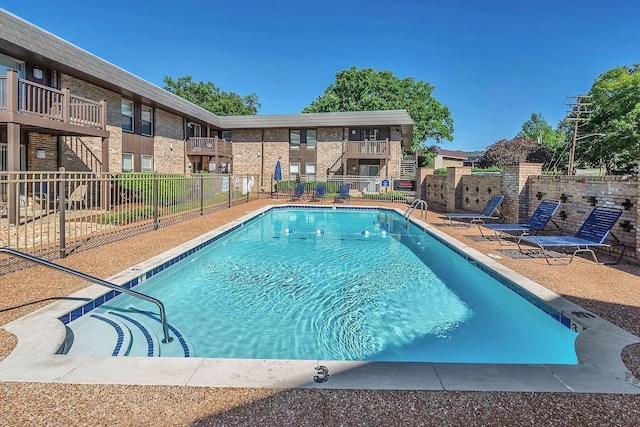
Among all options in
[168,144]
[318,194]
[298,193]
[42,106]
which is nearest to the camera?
A: [42,106]

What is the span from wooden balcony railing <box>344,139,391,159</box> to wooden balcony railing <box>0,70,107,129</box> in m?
14.9

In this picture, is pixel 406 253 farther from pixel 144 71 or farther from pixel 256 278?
pixel 144 71

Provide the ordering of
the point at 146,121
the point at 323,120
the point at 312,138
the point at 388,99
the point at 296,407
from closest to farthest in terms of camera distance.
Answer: the point at 296,407 < the point at 146,121 < the point at 323,120 < the point at 312,138 < the point at 388,99

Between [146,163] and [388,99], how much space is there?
28315 mm

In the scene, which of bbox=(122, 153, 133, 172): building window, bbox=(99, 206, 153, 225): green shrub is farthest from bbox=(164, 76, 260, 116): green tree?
bbox=(99, 206, 153, 225): green shrub

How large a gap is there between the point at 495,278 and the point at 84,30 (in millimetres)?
33433

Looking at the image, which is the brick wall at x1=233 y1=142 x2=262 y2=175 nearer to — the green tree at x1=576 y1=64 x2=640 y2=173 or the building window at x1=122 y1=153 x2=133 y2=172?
the building window at x1=122 y1=153 x2=133 y2=172

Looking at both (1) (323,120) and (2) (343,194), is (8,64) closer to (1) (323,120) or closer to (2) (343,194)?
(2) (343,194)

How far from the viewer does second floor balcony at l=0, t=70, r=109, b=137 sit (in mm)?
9602

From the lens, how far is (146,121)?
61.0 ft

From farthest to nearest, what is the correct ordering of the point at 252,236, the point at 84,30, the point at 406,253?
1. the point at 84,30
2. the point at 252,236
3. the point at 406,253

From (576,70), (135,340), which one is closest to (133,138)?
(135,340)

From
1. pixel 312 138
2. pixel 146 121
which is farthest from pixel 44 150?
pixel 312 138

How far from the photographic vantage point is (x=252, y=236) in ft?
36.0
